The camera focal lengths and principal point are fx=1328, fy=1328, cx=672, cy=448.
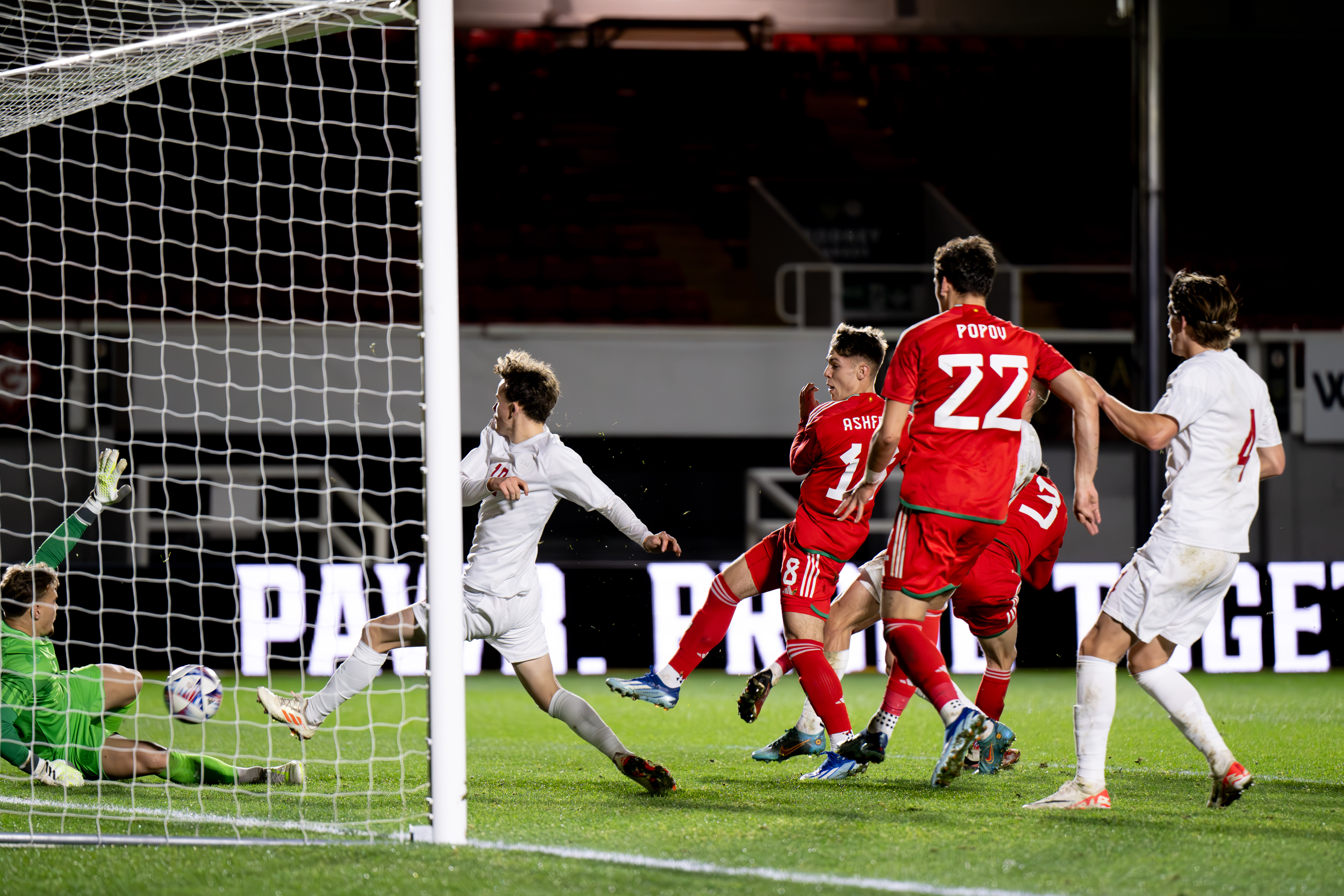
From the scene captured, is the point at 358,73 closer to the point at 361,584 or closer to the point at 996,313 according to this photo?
the point at 996,313

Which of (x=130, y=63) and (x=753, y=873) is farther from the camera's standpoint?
(x=130, y=63)

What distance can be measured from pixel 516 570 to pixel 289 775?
3.69ft

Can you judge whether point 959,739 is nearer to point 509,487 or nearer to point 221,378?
point 509,487

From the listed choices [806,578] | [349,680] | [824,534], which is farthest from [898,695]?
[349,680]

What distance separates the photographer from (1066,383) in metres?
4.18

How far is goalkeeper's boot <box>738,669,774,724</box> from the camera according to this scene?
5.00 metres

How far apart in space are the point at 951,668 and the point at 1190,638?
178 inches

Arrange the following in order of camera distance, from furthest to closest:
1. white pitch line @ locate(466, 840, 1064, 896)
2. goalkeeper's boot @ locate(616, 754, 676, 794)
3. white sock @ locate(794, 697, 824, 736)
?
white sock @ locate(794, 697, 824, 736) → goalkeeper's boot @ locate(616, 754, 676, 794) → white pitch line @ locate(466, 840, 1064, 896)

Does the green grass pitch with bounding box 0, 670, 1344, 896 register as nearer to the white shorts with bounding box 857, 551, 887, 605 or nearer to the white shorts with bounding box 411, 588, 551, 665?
the white shorts with bounding box 411, 588, 551, 665

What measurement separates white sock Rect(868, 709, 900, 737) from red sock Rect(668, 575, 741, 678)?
26.6 inches

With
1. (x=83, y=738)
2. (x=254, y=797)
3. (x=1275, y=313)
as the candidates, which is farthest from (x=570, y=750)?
(x=1275, y=313)

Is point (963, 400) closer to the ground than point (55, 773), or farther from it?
farther from it

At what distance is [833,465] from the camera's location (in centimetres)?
486

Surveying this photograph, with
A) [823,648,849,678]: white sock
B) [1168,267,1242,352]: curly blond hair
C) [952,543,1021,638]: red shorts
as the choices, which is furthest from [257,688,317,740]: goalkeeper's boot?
[1168,267,1242,352]: curly blond hair
